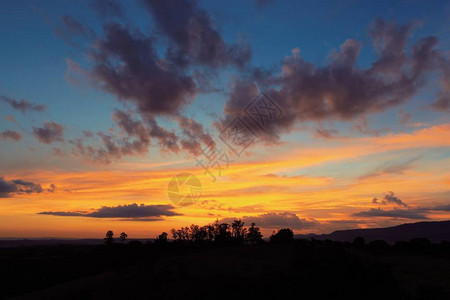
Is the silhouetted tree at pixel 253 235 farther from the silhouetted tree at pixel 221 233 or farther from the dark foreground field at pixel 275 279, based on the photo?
the dark foreground field at pixel 275 279

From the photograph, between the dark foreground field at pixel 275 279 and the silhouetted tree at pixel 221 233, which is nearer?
the dark foreground field at pixel 275 279

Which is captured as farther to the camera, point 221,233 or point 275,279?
point 221,233

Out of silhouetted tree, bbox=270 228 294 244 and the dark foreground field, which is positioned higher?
silhouetted tree, bbox=270 228 294 244

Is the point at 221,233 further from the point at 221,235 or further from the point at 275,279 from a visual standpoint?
the point at 275,279

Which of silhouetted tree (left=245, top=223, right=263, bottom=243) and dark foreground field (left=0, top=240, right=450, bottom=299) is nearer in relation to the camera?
dark foreground field (left=0, top=240, right=450, bottom=299)

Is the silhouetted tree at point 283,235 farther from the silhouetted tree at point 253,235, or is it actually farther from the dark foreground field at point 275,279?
Answer: the dark foreground field at point 275,279

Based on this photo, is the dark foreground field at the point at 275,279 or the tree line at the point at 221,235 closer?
the dark foreground field at the point at 275,279

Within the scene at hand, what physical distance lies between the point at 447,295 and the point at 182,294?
22118 millimetres

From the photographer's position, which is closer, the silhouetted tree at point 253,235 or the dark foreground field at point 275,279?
the dark foreground field at point 275,279

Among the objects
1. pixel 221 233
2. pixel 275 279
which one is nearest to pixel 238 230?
pixel 221 233

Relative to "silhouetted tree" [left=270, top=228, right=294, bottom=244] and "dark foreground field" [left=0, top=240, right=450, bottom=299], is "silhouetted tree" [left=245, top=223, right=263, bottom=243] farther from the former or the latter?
"dark foreground field" [left=0, top=240, right=450, bottom=299]

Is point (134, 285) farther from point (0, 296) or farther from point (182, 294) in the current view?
point (0, 296)

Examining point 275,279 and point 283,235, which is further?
point 283,235

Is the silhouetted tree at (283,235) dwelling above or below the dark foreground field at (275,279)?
above
